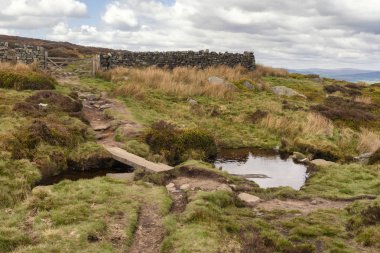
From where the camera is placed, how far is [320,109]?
31188 millimetres

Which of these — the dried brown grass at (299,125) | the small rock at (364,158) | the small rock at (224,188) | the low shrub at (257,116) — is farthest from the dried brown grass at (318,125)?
the small rock at (224,188)

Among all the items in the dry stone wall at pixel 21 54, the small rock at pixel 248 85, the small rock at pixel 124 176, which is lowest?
the small rock at pixel 124 176

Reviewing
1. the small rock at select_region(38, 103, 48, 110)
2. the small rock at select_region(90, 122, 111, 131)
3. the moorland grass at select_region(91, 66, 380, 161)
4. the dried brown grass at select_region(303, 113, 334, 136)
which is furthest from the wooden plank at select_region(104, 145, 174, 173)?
the dried brown grass at select_region(303, 113, 334, 136)

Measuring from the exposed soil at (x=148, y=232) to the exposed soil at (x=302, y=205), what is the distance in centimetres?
337

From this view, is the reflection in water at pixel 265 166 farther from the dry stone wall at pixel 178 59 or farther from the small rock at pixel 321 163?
the dry stone wall at pixel 178 59

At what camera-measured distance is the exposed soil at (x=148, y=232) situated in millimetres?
9633

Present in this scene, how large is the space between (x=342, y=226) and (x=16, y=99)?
18155 millimetres

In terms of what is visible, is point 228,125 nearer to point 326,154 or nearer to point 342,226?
point 326,154

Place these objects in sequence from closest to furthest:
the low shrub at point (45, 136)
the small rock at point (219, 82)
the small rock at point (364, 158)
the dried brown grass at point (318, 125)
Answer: the low shrub at point (45, 136) → the small rock at point (364, 158) → the dried brown grass at point (318, 125) → the small rock at point (219, 82)

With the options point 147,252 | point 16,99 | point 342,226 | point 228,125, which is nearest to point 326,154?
point 228,125

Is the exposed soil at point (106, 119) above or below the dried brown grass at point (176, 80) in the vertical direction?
below

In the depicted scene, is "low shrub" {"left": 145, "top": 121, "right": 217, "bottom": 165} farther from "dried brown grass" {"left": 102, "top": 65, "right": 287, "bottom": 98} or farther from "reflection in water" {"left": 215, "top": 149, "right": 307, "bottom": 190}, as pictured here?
"dried brown grass" {"left": 102, "top": 65, "right": 287, "bottom": 98}

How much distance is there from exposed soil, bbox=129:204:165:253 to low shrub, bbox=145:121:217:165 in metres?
7.03

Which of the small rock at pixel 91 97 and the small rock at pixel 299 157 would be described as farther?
the small rock at pixel 91 97
